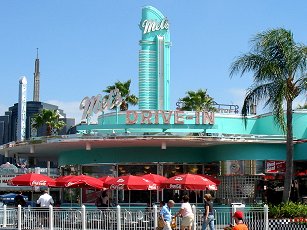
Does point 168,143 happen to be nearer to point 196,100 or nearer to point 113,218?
point 113,218

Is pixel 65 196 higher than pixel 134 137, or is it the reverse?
pixel 134 137

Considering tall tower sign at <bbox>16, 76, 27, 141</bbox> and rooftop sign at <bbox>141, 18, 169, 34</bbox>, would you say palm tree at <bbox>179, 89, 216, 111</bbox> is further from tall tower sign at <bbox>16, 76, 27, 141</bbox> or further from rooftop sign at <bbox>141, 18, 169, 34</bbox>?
tall tower sign at <bbox>16, 76, 27, 141</bbox>

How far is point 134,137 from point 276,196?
8.74 m

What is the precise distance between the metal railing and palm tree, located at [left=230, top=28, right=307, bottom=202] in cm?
293

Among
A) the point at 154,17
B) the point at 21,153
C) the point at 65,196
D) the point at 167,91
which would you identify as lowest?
the point at 65,196

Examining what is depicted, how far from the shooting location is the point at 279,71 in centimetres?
2723

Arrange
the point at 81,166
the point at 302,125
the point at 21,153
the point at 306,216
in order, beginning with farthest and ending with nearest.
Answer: the point at 21,153 < the point at 81,166 < the point at 302,125 < the point at 306,216

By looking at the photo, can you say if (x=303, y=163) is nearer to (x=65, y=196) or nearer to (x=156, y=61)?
(x=156, y=61)

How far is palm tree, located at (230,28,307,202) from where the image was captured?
88.3 feet

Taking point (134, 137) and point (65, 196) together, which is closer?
point (134, 137)

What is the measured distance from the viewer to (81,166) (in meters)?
38.3

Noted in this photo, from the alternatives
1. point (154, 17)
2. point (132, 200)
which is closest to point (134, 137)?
point (132, 200)

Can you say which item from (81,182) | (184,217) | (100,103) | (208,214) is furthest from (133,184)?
(100,103)

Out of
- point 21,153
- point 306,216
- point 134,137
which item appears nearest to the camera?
point 306,216
